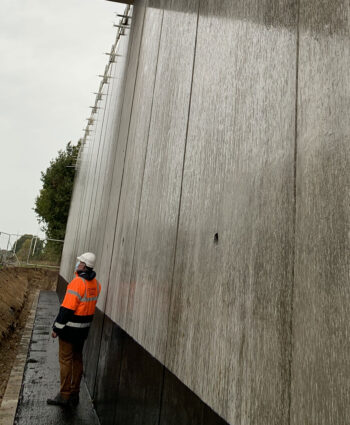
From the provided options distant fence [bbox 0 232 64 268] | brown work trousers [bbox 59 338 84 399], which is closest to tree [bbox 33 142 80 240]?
distant fence [bbox 0 232 64 268]

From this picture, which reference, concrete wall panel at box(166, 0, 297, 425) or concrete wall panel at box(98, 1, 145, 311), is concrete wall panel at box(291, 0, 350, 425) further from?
concrete wall panel at box(98, 1, 145, 311)

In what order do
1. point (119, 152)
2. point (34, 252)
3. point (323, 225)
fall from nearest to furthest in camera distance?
point (323, 225)
point (119, 152)
point (34, 252)

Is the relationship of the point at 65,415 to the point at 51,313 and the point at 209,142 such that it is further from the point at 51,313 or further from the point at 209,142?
the point at 51,313

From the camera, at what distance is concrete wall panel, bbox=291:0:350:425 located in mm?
1302

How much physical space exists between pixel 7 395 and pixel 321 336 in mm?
7285

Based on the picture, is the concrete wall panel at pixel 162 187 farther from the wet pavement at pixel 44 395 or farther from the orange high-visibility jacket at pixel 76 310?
the wet pavement at pixel 44 395

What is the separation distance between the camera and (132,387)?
4094 mm

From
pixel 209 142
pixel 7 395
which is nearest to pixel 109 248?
pixel 7 395

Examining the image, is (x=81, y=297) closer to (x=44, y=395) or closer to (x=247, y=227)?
(x=44, y=395)

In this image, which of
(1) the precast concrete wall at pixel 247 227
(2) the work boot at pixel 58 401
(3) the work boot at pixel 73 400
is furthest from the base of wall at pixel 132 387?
(2) the work boot at pixel 58 401

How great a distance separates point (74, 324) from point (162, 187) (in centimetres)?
318

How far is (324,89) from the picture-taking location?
157 centimetres

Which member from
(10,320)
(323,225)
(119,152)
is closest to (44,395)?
(119,152)

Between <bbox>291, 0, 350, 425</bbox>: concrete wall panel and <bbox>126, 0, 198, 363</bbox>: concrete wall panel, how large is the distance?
5.98ft
